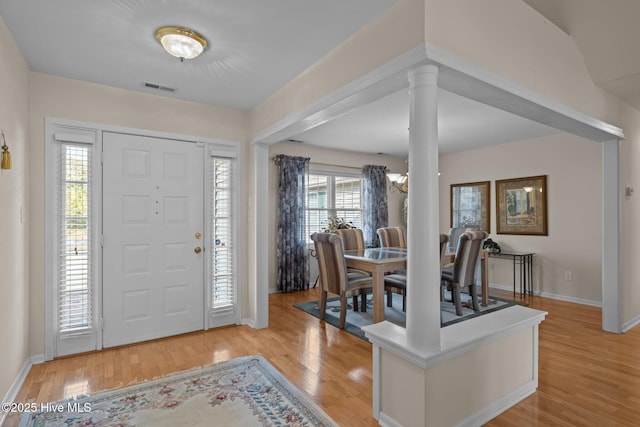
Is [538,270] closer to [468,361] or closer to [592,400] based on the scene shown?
[592,400]

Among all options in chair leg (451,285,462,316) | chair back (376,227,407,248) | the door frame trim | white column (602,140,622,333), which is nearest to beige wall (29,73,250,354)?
the door frame trim

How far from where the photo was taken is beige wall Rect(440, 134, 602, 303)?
486 centimetres

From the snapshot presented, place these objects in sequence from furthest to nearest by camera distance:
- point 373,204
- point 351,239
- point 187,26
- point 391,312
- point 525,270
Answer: point 373,204
point 525,270
point 351,239
point 391,312
point 187,26

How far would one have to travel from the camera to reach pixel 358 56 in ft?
7.73

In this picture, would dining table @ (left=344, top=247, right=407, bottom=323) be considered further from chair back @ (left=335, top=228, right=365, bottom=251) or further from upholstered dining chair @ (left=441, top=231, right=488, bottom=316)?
chair back @ (left=335, top=228, right=365, bottom=251)

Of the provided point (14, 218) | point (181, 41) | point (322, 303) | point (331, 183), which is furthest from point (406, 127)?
point (14, 218)

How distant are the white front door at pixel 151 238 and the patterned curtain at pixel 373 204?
3704mm

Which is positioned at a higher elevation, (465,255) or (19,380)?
(465,255)

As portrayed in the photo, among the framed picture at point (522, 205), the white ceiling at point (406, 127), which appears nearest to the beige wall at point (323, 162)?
the white ceiling at point (406, 127)

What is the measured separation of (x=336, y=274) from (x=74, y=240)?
8.58 feet

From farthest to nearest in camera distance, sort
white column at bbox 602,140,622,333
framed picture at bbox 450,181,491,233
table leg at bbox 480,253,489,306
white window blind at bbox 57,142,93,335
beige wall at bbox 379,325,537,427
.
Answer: framed picture at bbox 450,181,491,233 < table leg at bbox 480,253,489,306 < white column at bbox 602,140,622,333 < white window blind at bbox 57,142,93,335 < beige wall at bbox 379,325,537,427

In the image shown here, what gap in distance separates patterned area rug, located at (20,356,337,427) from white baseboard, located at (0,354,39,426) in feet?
0.64

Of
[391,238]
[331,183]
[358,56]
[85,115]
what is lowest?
[391,238]

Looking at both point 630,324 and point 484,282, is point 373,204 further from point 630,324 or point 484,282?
point 630,324
